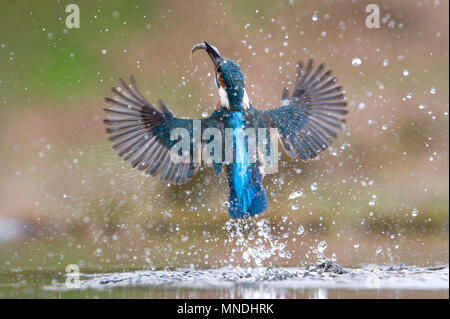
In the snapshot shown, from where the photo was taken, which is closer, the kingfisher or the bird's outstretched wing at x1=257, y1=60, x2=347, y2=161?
the kingfisher

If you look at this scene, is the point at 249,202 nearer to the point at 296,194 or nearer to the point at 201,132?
the point at 201,132

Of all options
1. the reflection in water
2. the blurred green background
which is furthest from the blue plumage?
the blurred green background

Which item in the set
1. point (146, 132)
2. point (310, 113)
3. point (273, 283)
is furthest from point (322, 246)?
point (146, 132)

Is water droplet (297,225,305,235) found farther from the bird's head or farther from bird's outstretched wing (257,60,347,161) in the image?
the bird's head

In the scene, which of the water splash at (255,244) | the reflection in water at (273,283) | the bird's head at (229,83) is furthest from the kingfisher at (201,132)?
the water splash at (255,244)

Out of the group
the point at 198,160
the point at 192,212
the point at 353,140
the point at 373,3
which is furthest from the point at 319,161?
the point at 198,160

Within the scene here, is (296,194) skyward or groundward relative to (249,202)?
skyward

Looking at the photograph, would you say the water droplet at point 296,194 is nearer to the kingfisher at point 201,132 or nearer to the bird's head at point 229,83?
the kingfisher at point 201,132
